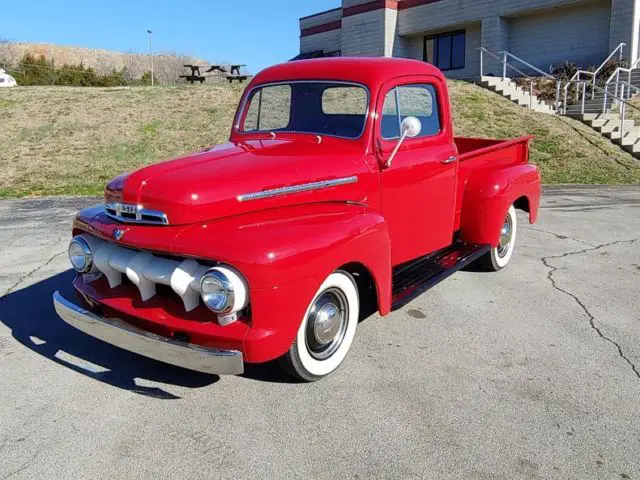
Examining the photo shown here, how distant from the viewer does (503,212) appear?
16.6 ft

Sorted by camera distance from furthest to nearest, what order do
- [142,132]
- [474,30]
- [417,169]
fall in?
[474,30] < [142,132] < [417,169]

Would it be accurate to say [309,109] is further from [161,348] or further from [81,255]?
[161,348]

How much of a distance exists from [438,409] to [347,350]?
71cm

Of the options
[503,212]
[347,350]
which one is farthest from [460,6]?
[347,350]

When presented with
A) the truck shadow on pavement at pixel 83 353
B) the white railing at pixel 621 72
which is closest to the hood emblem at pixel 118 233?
the truck shadow on pavement at pixel 83 353

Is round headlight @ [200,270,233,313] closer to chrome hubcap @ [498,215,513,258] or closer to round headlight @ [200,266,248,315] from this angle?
round headlight @ [200,266,248,315]

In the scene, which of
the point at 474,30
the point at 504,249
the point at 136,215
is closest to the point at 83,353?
the point at 136,215

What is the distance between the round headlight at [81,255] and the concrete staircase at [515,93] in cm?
1652

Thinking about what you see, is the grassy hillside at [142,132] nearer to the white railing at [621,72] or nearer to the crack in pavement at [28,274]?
the white railing at [621,72]

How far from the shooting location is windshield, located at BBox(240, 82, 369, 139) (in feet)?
13.0

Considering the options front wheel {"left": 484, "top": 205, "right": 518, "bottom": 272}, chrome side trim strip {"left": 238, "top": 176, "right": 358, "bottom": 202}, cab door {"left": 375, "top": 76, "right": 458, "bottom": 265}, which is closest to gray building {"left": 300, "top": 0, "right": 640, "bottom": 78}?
front wheel {"left": 484, "top": 205, "right": 518, "bottom": 272}

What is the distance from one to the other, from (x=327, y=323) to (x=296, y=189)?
0.80m

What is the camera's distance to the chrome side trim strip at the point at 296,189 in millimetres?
3232

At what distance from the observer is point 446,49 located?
2619cm
